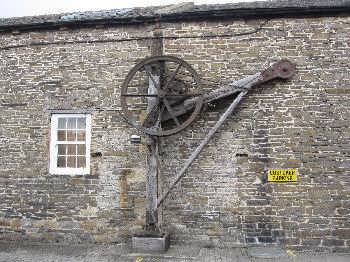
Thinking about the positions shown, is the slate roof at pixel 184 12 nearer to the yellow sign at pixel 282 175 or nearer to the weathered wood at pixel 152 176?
the weathered wood at pixel 152 176

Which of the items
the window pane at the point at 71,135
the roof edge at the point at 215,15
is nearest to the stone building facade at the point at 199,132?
the roof edge at the point at 215,15

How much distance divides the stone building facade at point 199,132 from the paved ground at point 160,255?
33 centimetres

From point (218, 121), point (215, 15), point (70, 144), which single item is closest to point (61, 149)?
point (70, 144)

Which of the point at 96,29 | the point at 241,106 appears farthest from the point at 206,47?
the point at 96,29

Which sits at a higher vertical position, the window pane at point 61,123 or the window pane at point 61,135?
the window pane at point 61,123

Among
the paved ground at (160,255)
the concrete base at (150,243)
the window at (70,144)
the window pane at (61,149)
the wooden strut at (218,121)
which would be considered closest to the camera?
the paved ground at (160,255)

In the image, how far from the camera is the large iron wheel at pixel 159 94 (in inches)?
331

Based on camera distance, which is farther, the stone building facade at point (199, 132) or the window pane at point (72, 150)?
the window pane at point (72, 150)

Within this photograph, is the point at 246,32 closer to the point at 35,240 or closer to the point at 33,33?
the point at 33,33

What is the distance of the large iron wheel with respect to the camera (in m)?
8.41

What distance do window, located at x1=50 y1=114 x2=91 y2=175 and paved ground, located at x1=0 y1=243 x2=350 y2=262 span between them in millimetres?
1801

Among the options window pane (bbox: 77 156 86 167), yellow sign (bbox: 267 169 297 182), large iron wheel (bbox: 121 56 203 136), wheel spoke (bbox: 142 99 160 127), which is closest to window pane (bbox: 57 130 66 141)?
window pane (bbox: 77 156 86 167)

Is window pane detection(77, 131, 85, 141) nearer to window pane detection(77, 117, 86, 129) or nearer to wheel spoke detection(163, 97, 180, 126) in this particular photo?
window pane detection(77, 117, 86, 129)

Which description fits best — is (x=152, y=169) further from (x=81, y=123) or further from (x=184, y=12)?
(x=184, y=12)
